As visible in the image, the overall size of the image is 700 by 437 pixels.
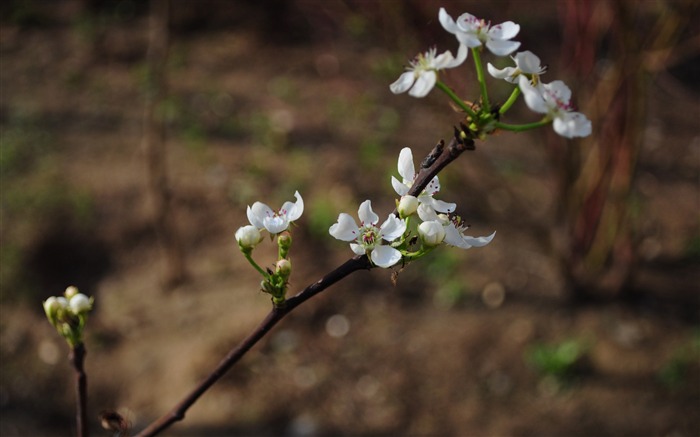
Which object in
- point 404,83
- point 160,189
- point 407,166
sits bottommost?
point 160,189

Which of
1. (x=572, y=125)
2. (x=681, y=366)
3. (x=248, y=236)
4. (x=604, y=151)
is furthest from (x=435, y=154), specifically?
(x=681, y=366)

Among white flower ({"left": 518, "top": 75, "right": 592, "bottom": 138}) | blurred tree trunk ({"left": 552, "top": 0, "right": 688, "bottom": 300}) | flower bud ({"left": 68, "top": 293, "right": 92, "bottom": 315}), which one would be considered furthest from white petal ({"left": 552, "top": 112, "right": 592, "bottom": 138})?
blurred tree trunk ({"left": 552, "top": 0, "right": 688, "bottom": 300})

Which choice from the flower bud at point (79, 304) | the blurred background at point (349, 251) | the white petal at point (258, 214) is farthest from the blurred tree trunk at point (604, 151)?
the flower bud at point (79, 304)

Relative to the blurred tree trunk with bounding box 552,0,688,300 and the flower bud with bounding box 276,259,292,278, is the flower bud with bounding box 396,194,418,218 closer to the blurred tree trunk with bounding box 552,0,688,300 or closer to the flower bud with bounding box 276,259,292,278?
the flower bud with bounding box 276,259,292,278

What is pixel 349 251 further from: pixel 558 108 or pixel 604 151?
pixel 558 108

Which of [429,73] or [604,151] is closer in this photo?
[429,73]

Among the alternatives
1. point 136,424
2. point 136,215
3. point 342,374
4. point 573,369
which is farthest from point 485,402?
point 136,215

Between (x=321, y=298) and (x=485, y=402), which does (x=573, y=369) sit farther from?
(x=321, y=298)
